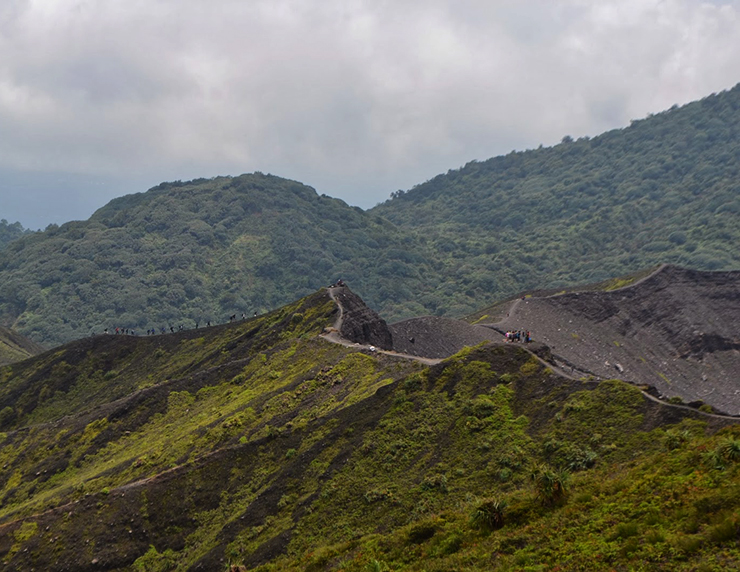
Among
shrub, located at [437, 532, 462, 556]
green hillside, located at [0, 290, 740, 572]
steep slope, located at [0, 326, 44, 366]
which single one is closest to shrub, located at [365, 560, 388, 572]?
green hillside, located at [0, 290, 740, 572]

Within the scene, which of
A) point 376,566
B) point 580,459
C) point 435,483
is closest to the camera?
point 376,566

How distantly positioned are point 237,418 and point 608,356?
4881 centimetres

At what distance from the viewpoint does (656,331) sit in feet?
298

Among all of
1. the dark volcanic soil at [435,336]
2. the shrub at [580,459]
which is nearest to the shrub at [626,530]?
the shrub at [580,459]

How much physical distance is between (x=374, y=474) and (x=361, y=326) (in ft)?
103

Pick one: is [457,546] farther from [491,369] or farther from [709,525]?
[491,369]

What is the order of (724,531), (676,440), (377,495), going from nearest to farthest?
(724,531)
(676,440)
(377,495)

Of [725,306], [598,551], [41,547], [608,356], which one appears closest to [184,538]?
[41,547]

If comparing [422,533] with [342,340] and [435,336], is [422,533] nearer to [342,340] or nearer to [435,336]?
[342,340]

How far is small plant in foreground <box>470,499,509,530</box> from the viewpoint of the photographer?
24.8 m

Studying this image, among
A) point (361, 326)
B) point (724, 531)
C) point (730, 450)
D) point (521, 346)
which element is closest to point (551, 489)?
point (730, 450)

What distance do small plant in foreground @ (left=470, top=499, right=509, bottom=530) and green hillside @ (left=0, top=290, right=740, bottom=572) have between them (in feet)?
0.23

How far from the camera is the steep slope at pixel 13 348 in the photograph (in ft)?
428

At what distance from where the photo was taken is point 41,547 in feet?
133
